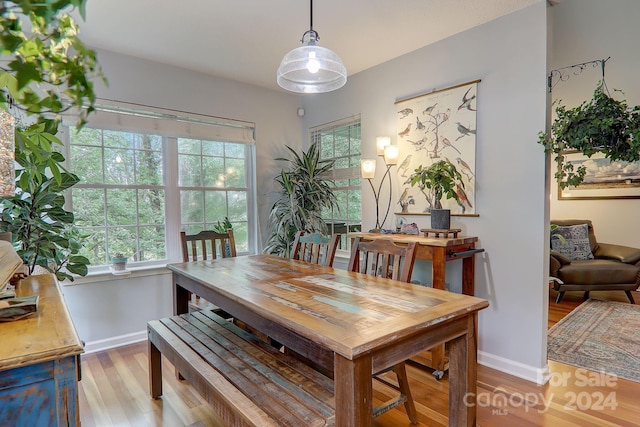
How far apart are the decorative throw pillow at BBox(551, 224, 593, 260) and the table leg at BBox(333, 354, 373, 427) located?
4.41 metres

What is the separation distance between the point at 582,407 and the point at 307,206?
2816mm

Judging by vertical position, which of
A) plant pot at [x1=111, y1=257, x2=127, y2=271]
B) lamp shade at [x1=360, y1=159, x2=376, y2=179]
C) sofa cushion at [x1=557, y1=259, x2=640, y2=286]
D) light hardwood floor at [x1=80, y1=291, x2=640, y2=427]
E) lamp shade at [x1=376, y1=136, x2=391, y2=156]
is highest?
lamp shade at [x1=376, y1=136, x2=391, y2=156]

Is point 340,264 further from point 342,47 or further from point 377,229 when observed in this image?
point 342,47

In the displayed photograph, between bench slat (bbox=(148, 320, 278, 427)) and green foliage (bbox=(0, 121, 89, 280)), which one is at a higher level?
green foliage (bbox=(0, 121, 89, 280))

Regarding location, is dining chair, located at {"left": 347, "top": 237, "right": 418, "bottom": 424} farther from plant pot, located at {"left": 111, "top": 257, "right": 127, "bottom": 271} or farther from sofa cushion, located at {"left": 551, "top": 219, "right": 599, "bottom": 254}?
sofa cushion, located at {"left": 551, "top": 219, "right": 599, "bottom": 254}

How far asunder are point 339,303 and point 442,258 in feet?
4.02

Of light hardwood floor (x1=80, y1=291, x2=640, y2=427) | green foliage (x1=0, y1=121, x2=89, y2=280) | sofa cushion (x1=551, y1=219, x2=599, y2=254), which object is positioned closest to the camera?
light hardwood floor (x1=80, y1=291, x2=640, y2=427)

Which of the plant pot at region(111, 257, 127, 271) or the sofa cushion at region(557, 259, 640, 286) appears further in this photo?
the sofa cushion at region(557, 259, 640, 286)

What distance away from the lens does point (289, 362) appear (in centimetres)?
169

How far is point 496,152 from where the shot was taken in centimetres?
259

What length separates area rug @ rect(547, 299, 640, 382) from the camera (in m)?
2.58

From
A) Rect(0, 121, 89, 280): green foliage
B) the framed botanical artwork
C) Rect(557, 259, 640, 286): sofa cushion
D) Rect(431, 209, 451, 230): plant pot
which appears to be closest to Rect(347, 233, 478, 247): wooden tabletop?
Rect(431, 209, 451, 230): plant pot

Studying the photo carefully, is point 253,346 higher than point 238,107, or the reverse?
point 238,107

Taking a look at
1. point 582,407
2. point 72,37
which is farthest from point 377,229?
point 72,37
